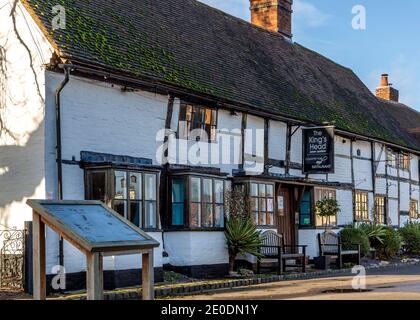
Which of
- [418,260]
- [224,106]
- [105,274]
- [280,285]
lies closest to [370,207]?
[418,260]

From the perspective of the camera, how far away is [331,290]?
14586 mm

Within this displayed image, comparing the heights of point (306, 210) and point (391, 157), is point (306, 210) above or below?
below

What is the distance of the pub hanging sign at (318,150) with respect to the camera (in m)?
22.7

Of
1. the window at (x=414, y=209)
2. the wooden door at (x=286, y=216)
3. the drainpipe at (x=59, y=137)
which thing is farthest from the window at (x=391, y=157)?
the drainpipe at (x=59, y=137)

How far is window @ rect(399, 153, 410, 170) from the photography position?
32812 mm

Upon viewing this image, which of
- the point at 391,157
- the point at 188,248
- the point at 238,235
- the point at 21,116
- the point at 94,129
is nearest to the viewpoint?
the point at 21,116

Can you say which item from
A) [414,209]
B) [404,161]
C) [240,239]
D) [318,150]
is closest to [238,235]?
[240,239]

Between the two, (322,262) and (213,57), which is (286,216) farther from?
(213,57)

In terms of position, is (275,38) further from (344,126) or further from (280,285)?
(280,285)

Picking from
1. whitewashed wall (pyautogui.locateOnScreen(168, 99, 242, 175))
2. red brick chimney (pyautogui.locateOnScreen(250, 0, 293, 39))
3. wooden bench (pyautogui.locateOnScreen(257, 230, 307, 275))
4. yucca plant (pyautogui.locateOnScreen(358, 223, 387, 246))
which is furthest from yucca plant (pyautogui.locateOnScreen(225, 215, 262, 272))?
red brick chimney (pyautogui.locateOnScreen(250, 0, 293, 39))

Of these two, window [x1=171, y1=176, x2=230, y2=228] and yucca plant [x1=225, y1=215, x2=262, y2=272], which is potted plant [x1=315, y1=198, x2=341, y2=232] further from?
window [x1=171, y1=176, x2=230, y2=228]

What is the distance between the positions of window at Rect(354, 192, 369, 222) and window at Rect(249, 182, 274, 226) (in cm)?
812

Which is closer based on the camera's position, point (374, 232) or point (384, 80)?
point (374, 232)

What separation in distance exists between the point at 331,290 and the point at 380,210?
53.7ft
